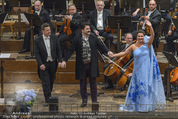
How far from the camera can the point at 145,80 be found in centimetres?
646

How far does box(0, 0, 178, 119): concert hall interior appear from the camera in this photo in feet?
18.8

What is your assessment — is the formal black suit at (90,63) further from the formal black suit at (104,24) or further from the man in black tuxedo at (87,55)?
the formal black suit at (104,24)

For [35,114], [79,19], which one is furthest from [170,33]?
[35,114]

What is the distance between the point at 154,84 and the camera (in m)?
6.56

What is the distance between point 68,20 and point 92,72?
2438mm

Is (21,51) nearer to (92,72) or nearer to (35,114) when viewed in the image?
(92,72)

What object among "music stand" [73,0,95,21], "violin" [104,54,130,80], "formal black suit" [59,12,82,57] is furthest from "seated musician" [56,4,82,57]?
"violin" [104,54,130,80]

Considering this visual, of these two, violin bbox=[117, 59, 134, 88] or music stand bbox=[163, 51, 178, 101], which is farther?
violin bbox=[117, 59, 134, 88]

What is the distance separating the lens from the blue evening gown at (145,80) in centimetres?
644

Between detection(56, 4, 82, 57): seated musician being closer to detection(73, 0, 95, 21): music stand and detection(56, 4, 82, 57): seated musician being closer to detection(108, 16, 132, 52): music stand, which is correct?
detection(73, 0, 95, 21): music stand

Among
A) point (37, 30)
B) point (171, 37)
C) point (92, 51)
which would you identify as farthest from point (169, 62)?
point (37, 30)

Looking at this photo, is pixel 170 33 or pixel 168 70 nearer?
pixel 168 70

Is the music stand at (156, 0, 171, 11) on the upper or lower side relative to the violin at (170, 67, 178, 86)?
upper

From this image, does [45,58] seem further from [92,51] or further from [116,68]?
[116,68]
